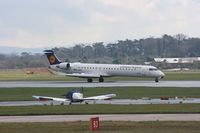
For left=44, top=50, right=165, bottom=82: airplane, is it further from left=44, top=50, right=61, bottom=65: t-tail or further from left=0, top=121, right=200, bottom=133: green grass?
left=0, top=121, right=200, bottom=133: green grass

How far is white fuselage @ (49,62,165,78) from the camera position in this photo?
9400 cm

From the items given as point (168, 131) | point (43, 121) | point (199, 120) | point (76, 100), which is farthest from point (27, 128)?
point (76, 100)

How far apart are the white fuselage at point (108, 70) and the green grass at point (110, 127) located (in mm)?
62700

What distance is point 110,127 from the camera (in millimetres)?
28859

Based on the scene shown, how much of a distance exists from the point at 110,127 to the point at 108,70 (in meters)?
66.6

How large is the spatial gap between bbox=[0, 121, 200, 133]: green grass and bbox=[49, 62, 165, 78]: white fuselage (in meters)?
62.7

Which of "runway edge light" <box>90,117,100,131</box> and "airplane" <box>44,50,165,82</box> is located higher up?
"airplane" <box>44,50,165,82</box>

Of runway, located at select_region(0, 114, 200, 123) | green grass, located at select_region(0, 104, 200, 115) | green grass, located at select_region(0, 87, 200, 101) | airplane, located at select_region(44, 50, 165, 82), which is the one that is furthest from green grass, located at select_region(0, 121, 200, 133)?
airplane, located at select_region(44, 50, 165, 82)

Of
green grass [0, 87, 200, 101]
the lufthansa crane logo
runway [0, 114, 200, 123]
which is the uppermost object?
the lufthansa crane logo

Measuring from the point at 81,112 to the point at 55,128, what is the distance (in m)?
9.23

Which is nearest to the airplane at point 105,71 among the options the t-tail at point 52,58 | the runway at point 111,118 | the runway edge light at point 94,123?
the t-tail at point 52,58

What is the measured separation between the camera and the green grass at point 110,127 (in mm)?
27312

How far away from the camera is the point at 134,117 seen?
34125mm

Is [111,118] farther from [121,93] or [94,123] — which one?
[121,93]
